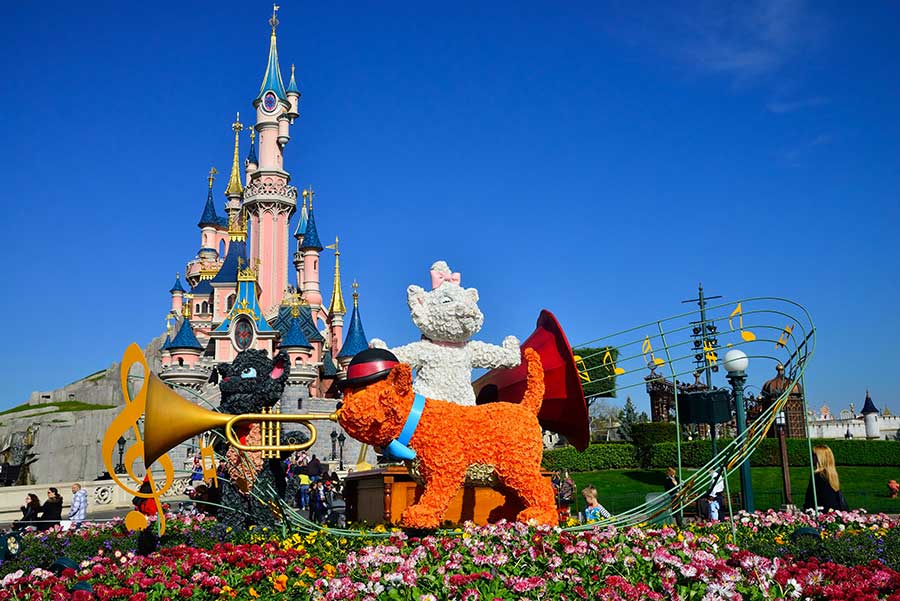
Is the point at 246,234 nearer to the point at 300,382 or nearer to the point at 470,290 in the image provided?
the point at 300,382

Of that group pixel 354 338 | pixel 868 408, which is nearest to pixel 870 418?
pixel 868 408

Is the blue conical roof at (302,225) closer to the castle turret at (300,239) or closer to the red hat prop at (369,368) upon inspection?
the castle turret at (300,239)

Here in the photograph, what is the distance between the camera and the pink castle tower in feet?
156

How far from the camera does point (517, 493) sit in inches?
269

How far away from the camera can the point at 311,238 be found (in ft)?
173

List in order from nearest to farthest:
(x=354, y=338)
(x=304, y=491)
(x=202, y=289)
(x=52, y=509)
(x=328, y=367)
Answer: (x=52, y=509) < (x=304, y=491) < (x=354, y=338) < (x=328, y=367) < (x=202, y=289)

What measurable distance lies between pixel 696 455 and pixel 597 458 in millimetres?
3656

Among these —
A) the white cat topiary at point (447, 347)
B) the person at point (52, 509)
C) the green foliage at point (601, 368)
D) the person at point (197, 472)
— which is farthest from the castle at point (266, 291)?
the white cat topiary at point (447, 347)

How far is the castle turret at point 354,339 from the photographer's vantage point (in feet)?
150

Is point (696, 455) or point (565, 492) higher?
point (696, 455)

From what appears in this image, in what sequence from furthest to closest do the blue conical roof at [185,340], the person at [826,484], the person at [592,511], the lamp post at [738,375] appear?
the blue conical roof at [185,340]
the lamp post at [738,375]
the person at [592,511]
the person at [826,484]

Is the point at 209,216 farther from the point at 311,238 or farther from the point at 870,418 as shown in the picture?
the point at 870,418

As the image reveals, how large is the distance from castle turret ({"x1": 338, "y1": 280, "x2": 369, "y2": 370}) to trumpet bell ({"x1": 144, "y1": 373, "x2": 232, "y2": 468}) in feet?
129

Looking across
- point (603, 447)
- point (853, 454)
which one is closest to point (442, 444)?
point (603, 447)
